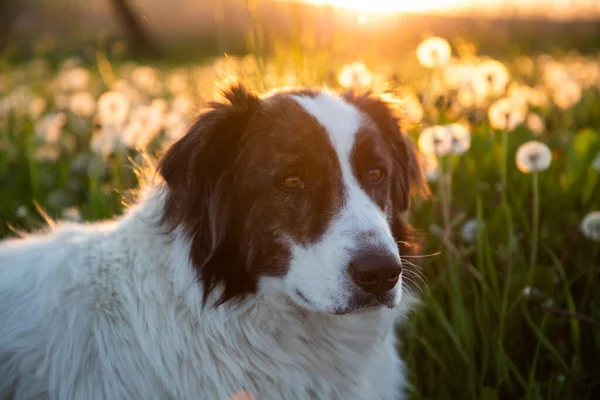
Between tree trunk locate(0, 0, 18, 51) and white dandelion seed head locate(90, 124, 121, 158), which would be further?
tree trunk locate(0, 0, 18, 51)

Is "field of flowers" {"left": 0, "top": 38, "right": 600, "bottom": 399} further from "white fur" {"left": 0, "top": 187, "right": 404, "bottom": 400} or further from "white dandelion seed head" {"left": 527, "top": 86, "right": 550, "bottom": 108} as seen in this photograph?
"white fur" {"left": 0, "top": 187, "right": 404, "bottom": 400}

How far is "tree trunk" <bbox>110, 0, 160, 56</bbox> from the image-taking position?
3133 centimetres

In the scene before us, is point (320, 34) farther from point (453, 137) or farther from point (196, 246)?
point (196, 246)

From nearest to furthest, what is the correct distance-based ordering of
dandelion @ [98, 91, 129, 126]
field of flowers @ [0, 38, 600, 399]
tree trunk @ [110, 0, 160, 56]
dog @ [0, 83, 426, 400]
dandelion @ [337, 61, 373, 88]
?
dog @ [0, 83, 426, 400]
field of flowers @ [0, 38, 600, 399]
dandelion @ [337, 61, 373, 88]
dandelion @ [98, 91, 129, 126]
tree trunk @ [110, 0, 160, 56]

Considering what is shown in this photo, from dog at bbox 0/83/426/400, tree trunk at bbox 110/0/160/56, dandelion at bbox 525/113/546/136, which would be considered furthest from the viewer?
tree trunk at bbox 110/0/160/56

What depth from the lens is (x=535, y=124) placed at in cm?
513

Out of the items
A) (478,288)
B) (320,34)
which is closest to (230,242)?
(478,288)

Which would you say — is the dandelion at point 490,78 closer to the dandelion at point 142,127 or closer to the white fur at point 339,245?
the white fur at point 339,245

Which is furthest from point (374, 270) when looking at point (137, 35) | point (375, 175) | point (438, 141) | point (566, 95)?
point (137, 35)

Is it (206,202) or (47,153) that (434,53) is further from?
(47,153)

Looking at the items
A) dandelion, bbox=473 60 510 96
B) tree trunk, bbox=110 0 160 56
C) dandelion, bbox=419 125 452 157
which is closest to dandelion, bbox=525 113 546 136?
dandelion, bbox=473 60 510 96

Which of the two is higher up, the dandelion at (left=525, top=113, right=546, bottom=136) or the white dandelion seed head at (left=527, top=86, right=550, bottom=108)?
the dandelion at (left=525, top=113, right=546, bottom=136)

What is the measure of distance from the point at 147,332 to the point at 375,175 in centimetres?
126

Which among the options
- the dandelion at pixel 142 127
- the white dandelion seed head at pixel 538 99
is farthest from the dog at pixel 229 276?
the white dandelion seed head at pixel 538 99
